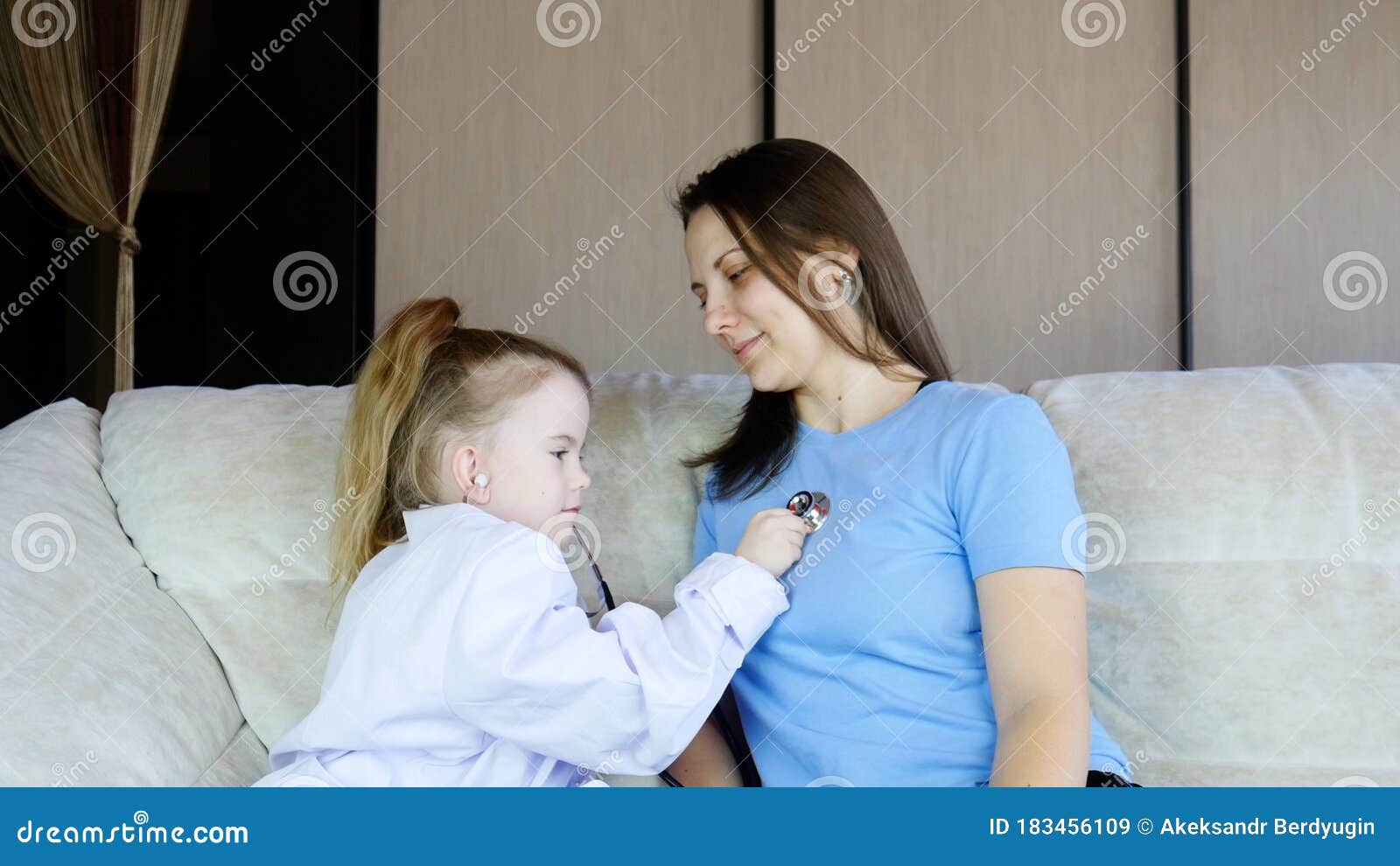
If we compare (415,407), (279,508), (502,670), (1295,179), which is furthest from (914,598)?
(1295,179)

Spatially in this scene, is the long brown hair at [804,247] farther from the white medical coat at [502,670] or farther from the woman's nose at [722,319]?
the white medical coat at [502,670]

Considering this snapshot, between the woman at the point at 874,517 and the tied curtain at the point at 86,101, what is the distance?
7.97 feet

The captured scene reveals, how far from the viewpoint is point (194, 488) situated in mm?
1755

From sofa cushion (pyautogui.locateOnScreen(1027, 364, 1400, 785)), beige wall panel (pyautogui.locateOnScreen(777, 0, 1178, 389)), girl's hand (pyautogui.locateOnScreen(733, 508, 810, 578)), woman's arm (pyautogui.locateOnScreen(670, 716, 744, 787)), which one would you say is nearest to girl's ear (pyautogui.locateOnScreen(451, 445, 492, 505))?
girl's hand (pyautogui.locateOnScreen(733, 508, 810, 578))

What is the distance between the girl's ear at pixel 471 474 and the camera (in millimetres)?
1430

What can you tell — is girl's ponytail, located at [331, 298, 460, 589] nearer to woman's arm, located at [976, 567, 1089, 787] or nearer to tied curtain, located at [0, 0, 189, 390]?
woman's arm, located at [976, 567, 1089, 787]

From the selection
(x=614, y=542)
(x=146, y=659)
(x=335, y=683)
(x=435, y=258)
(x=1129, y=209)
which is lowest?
(x=146, y=659)

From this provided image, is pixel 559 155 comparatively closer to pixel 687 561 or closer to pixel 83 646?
pixel 687 561

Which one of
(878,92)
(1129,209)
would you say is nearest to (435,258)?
(878,92)

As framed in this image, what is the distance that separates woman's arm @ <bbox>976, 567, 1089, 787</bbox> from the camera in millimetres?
1227

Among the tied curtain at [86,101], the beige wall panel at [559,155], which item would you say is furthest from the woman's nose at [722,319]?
the tied curtain at [86,101]

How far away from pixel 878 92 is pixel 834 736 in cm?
237

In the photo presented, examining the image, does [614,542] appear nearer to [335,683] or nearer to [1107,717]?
[335,683]

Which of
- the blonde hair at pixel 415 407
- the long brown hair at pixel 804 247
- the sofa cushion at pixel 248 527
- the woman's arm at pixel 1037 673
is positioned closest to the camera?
the woman's arm at pixel 1037 673
